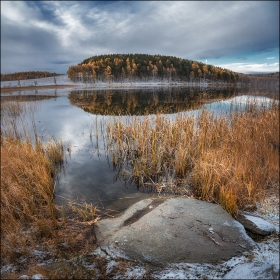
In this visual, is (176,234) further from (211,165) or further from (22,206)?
(22,206)

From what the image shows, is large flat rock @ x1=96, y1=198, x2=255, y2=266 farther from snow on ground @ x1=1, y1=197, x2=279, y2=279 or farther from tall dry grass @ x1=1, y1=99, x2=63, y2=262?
tall dry grass @ x1=1, y1=99, x2=63, y2=262

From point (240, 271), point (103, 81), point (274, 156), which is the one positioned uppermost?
point (103, 81)

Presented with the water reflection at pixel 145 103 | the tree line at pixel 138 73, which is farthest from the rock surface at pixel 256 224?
the tree line at pixel 138 73

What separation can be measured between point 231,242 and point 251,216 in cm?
82

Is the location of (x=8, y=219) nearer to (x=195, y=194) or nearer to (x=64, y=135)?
(x=195, y=194)

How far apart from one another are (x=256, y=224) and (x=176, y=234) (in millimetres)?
1398

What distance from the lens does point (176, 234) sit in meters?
3.31

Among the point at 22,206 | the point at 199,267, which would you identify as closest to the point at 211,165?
the point at 199,267

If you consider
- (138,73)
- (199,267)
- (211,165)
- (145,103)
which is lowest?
(199,267)

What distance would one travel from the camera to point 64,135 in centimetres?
1041

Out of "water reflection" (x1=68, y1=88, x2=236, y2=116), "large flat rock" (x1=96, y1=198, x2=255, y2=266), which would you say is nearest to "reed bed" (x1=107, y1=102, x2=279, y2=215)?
"large flat rock" (x1=96, y1=198, x2=255, y2=266)

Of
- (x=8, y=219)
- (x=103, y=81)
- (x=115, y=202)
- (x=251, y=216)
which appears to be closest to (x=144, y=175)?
(x=115, y=202)

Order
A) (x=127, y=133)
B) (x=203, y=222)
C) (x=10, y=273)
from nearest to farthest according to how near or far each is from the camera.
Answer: (x=10, y=273) → (x=203, y=222) → (x=127, y=133)

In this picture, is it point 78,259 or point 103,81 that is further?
point 103,81
